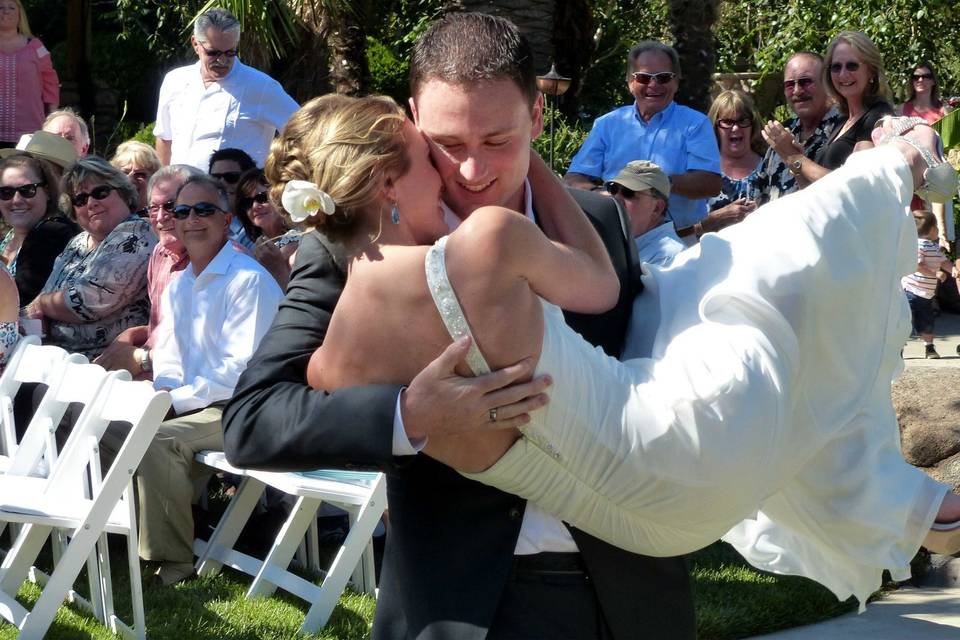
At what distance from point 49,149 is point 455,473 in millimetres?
6539

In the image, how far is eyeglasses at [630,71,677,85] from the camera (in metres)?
7.48

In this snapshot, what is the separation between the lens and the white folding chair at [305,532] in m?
5.16

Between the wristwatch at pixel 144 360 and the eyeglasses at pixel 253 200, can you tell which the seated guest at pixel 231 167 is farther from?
the wristwatch at pixel 144 360

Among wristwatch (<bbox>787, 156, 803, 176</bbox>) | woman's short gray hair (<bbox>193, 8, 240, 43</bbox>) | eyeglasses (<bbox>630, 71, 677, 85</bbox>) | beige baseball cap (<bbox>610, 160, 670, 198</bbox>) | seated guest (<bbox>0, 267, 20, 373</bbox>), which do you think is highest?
woman's short gray hair (<bbox>193, 8, 240, 43</bbox>)

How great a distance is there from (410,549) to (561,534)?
10.9 inches

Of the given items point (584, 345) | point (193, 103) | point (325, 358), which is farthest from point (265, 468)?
point (193, 103)

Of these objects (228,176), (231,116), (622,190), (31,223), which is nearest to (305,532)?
(622,190)

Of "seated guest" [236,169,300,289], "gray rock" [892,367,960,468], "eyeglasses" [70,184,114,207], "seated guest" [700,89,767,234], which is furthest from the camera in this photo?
"seated guest" [700,89,767,234]

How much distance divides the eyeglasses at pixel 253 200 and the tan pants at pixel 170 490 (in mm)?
1495

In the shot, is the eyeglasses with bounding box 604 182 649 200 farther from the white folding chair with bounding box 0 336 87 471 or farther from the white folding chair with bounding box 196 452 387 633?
the white folding chair with bounding box 0 336 87 471

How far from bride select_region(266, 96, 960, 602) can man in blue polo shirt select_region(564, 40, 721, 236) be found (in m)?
4.71

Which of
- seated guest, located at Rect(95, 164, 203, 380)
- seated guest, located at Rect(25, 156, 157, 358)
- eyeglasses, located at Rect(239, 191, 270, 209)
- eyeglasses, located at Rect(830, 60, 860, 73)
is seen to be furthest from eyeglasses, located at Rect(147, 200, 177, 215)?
eyeglasses, located at Rect(830, 60, 860, 73)

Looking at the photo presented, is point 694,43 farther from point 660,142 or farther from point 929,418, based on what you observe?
point 929,418

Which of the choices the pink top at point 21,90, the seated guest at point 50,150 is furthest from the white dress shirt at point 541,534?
the pink top at point 21,90
